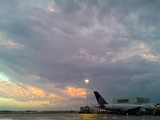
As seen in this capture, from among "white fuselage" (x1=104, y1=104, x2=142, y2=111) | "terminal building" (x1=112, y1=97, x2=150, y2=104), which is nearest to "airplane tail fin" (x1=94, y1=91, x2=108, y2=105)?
"white fuselage" (x1=104, y1=104, x2=142, y2=111)

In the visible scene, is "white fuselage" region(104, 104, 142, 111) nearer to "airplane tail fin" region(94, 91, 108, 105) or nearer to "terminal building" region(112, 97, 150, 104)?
"airplane tail fin" region(94, 91, 108, 105)

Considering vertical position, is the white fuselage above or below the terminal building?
below

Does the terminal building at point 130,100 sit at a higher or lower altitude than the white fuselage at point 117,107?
higher

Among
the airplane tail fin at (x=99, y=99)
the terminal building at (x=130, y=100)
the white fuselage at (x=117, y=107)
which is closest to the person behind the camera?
the white fuselage at (x=117, y=107)

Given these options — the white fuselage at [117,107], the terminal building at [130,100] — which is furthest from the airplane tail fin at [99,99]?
the terminal building at [130,100]

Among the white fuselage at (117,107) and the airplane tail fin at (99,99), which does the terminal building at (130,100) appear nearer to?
the white fuselage at (117,107)

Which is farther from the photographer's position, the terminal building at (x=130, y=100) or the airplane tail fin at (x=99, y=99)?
the terminal building at (x=130, y=100)

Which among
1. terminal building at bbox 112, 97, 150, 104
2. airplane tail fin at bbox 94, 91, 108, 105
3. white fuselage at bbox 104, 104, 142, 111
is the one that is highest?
airplane tail fin at bbox 94, 91, 108, 105

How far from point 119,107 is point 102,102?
805cm

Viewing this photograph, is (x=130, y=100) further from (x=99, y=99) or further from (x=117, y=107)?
(x=99, y=99)

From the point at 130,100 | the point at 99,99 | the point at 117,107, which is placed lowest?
the point at 117,107

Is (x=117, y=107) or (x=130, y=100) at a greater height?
(x=130, y=100)

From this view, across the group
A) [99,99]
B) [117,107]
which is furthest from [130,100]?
[99,99]

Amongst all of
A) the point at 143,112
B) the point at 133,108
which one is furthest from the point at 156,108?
the point at 133,108
